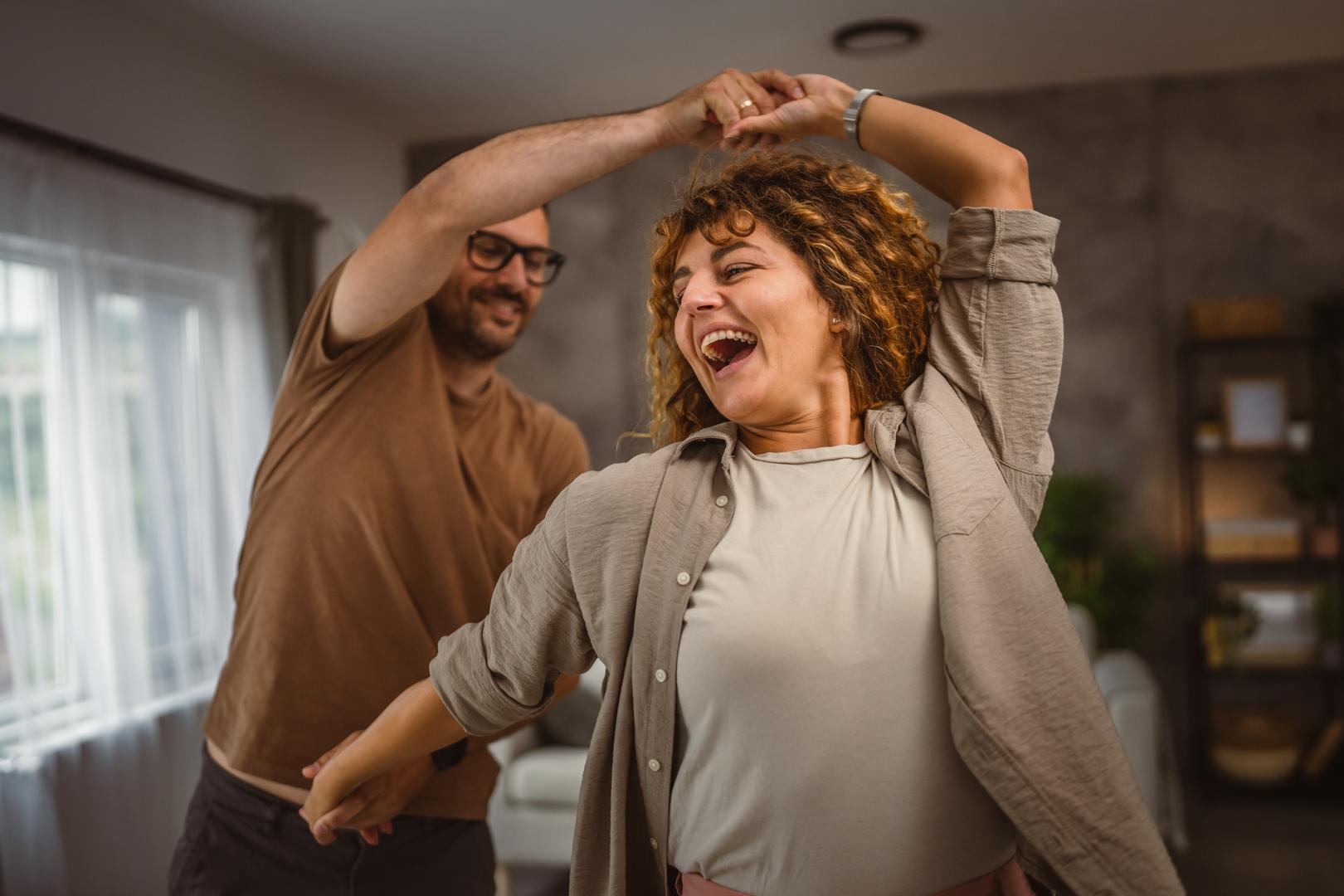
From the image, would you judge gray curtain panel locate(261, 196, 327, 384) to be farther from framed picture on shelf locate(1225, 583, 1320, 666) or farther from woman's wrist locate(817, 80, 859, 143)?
framed picture on shelf locate(1225, 583, 1320, 666)

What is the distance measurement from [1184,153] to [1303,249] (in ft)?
2.23

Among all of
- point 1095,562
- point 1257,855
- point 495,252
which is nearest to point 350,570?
point 495,252

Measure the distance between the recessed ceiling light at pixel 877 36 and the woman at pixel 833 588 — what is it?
243 centimetres

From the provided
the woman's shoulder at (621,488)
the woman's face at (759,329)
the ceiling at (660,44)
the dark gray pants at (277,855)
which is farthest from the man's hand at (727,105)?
the ceiling at (660,44)

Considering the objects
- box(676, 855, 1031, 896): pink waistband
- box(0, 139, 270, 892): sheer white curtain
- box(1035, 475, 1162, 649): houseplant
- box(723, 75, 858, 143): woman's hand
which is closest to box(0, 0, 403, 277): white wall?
box(0, 139, 270, 892): sheer white curtain

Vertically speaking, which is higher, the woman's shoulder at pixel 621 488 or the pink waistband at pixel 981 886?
the woman's shoulder at pixel 621 488

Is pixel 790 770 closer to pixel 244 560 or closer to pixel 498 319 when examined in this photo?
pixel 498 319

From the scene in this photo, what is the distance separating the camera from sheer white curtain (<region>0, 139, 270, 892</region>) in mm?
2617

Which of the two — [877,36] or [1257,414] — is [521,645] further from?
[1257,414]

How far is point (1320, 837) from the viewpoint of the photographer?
145 inches

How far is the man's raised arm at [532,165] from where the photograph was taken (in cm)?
127

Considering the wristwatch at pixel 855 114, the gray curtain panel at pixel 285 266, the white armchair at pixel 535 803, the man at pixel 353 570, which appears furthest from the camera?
the gray curtain panel at pixel 285 266

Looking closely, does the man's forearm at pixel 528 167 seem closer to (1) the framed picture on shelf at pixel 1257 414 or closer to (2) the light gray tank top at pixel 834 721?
(2) the light gray tank top at pixel 834 721

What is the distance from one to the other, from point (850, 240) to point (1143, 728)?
2842 millimetres
